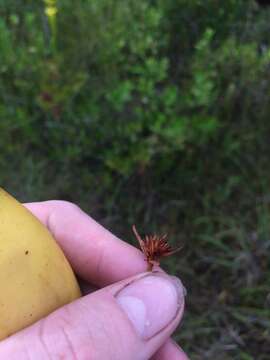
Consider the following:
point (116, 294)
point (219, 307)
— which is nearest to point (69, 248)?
point (116, 294)

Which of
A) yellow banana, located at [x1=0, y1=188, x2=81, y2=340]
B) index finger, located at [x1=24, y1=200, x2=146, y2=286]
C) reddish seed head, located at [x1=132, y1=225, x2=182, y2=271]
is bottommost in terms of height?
index finger, located at [x1=24, y1=200, x2=146, y2=286]

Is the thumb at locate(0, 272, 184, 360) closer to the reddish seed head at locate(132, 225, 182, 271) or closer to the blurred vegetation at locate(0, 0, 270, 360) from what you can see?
the reddish seed head at locate(132, 225, 182, 271)

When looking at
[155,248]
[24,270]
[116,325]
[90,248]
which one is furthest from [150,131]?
[24,270]

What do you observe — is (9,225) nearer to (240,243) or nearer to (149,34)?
(240,243)

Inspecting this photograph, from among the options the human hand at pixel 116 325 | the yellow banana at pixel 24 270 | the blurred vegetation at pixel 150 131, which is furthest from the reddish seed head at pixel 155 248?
the blurred vegetation at pixel 150 131

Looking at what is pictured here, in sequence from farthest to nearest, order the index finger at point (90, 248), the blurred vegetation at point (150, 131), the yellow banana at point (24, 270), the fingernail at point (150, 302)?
the blurred vegetation at point (150, 131) → the index finger at point (90, 248) → the fingernail at point (150, 302) → the yellow banana at point (24, 270)

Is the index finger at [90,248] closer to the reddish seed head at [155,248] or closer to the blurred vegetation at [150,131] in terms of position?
the reddish seed head at [155,248]

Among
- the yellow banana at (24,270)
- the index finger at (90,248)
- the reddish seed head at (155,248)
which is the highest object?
the yellow banana at (24,270)

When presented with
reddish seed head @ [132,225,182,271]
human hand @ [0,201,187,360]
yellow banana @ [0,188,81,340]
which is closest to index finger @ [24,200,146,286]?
human hand @ [0,201,187,360]
